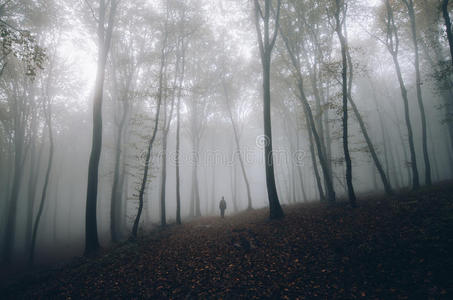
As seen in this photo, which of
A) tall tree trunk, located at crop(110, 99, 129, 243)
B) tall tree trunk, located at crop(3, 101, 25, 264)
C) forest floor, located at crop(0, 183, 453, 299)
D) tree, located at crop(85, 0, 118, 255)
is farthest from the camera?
tall tree trunk, located at crop(3, 101, 25, 264)

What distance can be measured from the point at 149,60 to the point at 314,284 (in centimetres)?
1703

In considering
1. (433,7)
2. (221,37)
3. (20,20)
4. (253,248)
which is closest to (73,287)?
(253,248)

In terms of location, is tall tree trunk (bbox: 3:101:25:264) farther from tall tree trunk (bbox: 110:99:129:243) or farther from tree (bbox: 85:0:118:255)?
tree (bbox: 85:0:118:255)

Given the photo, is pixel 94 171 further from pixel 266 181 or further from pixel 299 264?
pixel 299 264

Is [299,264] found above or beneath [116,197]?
beneath

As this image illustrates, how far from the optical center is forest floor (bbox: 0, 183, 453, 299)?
4195mm

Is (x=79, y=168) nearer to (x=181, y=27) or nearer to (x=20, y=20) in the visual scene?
(x=20, y=20)

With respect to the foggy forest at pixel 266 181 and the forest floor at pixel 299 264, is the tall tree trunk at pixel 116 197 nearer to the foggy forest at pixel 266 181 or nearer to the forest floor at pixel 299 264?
the foggy forest at pixel 266 181

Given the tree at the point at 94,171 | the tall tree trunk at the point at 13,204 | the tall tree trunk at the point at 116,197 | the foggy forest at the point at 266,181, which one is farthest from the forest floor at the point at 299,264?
the tall tree trunk at the point at 13,204

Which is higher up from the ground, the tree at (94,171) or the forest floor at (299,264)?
the tree at (94,171)

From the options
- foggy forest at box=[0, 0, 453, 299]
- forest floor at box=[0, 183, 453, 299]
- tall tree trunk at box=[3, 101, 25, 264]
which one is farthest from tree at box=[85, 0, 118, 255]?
tall tree trunk at box=[3, 101, 25, 264]

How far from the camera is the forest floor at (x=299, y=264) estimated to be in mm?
4195

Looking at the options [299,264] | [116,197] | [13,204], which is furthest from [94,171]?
[13,204]

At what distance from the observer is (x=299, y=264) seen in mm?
5273
